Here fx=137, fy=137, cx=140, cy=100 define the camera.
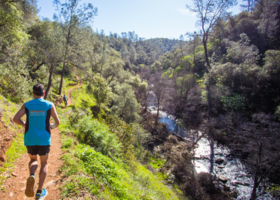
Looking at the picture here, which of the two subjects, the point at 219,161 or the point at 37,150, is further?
the point at 219,161

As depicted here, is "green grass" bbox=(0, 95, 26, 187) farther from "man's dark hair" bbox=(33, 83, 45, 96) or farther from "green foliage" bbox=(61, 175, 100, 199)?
"man's dark hair" bbox=(33, 83, 45, 96)

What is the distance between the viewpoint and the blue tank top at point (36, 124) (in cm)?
286

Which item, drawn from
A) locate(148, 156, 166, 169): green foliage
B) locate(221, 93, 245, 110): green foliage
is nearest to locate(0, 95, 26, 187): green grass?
locate(148, 156, 166, 169): green foliage

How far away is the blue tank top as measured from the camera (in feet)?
9.39

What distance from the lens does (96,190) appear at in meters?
4.06

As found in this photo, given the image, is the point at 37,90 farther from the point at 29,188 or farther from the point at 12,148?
the point at 12,148

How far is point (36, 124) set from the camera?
2.90m

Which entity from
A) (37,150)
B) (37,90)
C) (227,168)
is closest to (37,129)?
(37,150)

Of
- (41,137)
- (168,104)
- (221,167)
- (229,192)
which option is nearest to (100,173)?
(41,137)

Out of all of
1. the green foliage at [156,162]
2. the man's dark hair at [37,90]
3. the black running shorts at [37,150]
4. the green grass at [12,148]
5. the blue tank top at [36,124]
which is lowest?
the green foliage at [156,162]

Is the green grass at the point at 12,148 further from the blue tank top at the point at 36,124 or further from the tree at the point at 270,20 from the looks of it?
the tree at the point at 270,20

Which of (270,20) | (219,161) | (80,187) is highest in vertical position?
(270,20)

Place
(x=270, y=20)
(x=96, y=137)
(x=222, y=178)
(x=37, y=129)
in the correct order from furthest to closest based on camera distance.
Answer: (x=270, y=20) < (x=222, y=178) < (x=96, y=137) < (x=37, y=129)

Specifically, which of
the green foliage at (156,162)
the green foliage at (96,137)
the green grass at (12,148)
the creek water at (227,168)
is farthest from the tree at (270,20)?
the green grass at (12,148)
